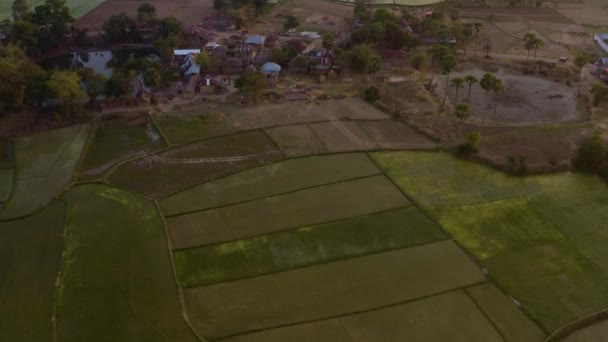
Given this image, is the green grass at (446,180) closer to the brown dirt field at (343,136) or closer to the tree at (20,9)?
the brown dirt field at (343,136)

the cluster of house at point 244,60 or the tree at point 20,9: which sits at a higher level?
the tree at point 20,9

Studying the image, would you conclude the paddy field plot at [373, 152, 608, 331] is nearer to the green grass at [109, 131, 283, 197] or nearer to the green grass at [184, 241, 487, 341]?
the green grass at [184, 241, 487, 341]

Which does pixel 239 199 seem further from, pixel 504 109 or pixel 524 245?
pixel 504 109

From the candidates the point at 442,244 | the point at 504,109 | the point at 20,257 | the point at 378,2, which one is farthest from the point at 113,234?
the point at 378,2

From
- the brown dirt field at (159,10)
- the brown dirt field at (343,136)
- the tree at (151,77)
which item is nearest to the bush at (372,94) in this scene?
the brown dirt field at (343,136)

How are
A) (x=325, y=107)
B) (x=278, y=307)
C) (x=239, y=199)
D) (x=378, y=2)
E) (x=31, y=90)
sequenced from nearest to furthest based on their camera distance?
(x=278, y=307) < (x=239, y=199) < (x=31, y=90) < (x=325, y=107) < (x=378, y=2)

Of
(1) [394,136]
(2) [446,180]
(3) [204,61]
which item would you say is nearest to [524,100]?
(1) [394,136]

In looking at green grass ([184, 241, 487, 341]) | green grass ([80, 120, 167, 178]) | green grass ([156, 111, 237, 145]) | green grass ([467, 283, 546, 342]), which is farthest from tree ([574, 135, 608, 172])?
green grass ([80, 120, 167, 178])
